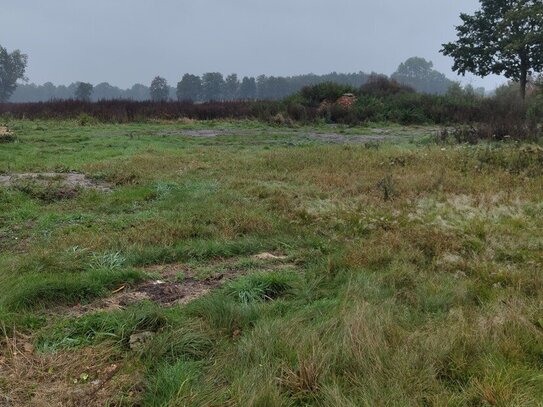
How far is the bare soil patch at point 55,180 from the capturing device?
8383mm

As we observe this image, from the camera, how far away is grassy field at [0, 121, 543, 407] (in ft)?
8.46

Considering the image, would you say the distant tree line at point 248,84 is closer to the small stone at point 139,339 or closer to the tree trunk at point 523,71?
the tree trunk at point 523,71

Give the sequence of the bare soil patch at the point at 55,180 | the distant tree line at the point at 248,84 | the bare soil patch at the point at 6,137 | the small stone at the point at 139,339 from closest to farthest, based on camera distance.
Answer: the small stone at the point at 139,339
the bare soil patch at the point at 55,180
the bare soil patch at the point at 6,137
the distant tree line at the point at 248,84

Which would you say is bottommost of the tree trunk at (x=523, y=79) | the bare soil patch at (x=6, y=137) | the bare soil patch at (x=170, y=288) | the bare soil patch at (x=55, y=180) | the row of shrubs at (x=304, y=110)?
the bare soil patch at (x=170, y=288)

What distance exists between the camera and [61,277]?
4.03m

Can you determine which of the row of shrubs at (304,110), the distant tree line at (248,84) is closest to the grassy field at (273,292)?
the row of shrubs at (304,110)

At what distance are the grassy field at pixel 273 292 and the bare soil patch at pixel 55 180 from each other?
10cm

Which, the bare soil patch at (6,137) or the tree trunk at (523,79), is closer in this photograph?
the bare soil patch at (6,137)

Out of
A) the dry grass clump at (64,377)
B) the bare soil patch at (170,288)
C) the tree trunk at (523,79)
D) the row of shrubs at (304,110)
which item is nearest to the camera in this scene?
the dry grass clump at (64,377)

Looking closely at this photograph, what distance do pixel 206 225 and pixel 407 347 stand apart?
11.8 ft

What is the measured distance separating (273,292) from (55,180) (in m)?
6.41

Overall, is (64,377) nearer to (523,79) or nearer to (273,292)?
(273,292)

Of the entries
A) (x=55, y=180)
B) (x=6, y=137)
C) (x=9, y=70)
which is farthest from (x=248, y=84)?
(x=55, y=180)

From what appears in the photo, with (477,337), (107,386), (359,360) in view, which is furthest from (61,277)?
(477,337)
